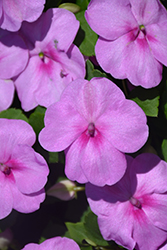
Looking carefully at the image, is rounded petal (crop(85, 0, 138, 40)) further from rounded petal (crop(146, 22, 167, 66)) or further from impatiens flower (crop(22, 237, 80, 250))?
impatiens flower (crop(22, 237, 80, 250))

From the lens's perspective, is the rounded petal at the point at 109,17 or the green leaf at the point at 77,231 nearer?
the rounded petal at the point at 109,17

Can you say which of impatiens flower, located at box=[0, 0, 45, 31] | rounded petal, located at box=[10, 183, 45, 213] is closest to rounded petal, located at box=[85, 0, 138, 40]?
impatiens flower, located at box=[0, 0, 45, 31]

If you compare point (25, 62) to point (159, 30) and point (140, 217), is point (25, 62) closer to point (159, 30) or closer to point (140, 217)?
point (159, 30)

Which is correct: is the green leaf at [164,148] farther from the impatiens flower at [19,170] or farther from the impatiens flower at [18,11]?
the impatiens flower at [18,11]

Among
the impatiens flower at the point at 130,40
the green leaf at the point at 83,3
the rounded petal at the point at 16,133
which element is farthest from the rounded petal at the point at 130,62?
the rounded petal at the point at 16,133

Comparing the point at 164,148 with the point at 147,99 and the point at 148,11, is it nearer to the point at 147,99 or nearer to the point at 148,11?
the point at 147,99

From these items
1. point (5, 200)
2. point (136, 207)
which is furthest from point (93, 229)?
point (5, 200)

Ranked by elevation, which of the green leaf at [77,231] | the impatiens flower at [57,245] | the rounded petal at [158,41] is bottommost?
the green leaf at [77,231]

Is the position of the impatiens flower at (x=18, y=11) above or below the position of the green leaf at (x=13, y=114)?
above
